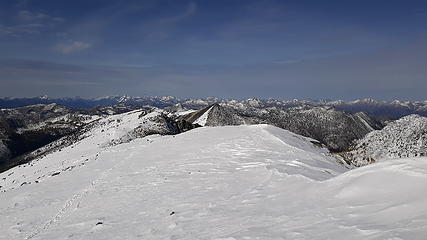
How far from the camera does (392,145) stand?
145ft

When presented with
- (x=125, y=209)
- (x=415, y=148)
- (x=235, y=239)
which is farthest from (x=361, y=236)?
(x=415, y=148)

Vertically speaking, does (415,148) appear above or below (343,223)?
below

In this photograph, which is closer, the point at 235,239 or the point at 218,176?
the point at 235,239

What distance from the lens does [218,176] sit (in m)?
24.0

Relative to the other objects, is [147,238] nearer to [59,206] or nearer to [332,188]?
[332,188]

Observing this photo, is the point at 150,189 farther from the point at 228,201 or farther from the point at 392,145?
the point at 392,145

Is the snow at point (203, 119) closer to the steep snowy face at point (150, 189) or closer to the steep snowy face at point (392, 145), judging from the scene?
the steep snowy face at point (392, 145)

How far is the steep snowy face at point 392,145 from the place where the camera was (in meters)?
41.6

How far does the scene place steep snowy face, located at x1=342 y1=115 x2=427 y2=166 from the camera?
41.6 meters

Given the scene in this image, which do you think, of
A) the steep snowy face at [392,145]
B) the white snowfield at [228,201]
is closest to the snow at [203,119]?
the steep snowy face at [392,145]

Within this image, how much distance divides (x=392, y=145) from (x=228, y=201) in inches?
1350

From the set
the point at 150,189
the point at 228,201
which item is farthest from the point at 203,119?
the point at 228,201

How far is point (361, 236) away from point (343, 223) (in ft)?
5.09

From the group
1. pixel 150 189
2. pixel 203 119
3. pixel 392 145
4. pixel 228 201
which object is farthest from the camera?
pixel 203 119
